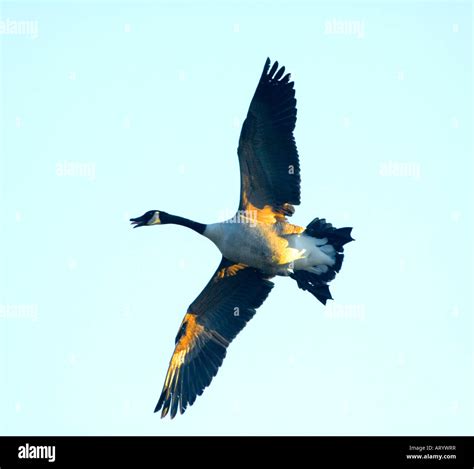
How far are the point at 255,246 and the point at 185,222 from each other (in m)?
1.43

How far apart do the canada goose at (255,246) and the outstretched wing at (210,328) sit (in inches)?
0.7

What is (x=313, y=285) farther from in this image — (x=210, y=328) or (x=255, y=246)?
(x=210, y=328)

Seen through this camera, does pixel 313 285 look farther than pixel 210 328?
No

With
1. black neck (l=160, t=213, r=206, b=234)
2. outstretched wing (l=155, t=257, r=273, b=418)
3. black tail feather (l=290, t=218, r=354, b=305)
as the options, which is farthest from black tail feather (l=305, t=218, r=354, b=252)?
black neck (l=160, t=213, r=206, b=234)

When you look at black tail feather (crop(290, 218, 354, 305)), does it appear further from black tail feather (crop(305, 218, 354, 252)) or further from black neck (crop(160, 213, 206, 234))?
black neck (crop(160, 213, 206, 234))

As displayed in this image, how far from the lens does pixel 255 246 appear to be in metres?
18.0

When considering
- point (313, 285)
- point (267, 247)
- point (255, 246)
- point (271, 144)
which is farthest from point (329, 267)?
point (271, 144)

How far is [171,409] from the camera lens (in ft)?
62.1

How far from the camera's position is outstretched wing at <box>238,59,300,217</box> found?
17641 mm

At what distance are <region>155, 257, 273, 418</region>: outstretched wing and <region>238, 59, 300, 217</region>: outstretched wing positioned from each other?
5.20 ft

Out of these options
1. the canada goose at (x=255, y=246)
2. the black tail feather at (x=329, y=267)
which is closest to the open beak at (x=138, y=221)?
the canada goose at (x=255, y=246)

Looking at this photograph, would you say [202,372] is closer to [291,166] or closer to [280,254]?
[280,254]

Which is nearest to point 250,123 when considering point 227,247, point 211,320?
point 227,247
